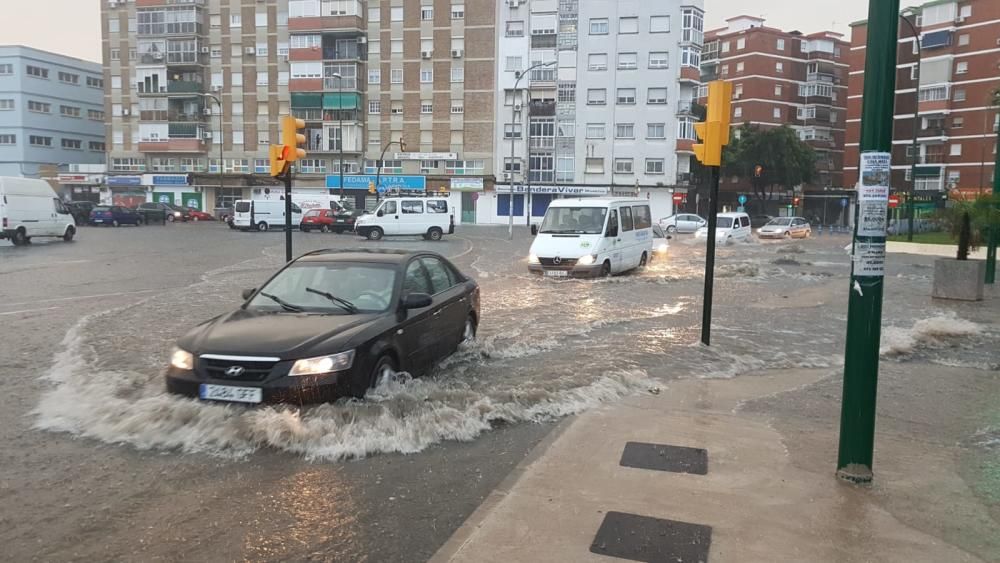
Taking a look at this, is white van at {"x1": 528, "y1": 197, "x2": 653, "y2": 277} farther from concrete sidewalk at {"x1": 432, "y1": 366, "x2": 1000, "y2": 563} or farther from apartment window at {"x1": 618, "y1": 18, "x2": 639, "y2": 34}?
apartment window at {"x1": 618, "y1": 18, "x2": 639, "y2": 34}

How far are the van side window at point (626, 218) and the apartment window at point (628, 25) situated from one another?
47.2 m

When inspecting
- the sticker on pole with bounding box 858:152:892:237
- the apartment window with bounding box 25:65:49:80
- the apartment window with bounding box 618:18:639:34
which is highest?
the apartment window with bounding box 618:18:639:34

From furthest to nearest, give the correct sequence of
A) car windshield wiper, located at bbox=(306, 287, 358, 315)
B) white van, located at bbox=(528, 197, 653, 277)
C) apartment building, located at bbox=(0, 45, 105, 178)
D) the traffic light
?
apartment building, located at bbox=(0, 45, 105, 178)
white van, located at bbox=(528, 197, 653, 277)
the traffic light
car windshield wiper, located at bbox=(306, 287, 358, 315)

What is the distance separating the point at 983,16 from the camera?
63.1 metres

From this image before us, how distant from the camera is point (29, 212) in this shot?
26750 mm

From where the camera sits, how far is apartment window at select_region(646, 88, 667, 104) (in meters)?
61.2

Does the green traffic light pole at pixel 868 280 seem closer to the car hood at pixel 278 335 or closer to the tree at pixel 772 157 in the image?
the car hood at pixel 278 335

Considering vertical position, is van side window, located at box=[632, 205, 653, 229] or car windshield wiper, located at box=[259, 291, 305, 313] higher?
van side window, located at box=[632, 205, 653, 229]

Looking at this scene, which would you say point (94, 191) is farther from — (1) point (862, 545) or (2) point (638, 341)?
(1) point (862, 545)

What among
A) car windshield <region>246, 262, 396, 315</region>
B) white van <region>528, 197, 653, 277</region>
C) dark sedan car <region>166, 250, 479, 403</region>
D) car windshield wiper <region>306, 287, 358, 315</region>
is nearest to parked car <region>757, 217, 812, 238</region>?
white van <region>528, 197, 653, 277</region>

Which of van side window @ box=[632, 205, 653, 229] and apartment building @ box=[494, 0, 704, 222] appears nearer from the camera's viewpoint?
van side window @ box=[632, 205, 653, 229]

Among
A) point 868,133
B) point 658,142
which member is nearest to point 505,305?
point 868,133

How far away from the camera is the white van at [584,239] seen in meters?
17.2

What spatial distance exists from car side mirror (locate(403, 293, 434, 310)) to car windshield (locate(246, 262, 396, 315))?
0.57ft
